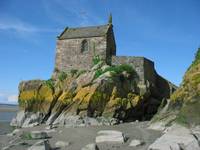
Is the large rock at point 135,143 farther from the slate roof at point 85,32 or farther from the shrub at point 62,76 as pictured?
the slate roof at point 85,32

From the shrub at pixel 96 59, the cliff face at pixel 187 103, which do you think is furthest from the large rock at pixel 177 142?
the shrub at pixel 96 59

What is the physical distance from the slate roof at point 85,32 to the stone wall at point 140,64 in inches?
162

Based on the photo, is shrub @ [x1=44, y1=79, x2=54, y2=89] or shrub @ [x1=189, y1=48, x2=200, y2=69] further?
shrub @ [x1=44, y1=79, x2=54, y2=89]

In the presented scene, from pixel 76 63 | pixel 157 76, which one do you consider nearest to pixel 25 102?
pixel 76 63

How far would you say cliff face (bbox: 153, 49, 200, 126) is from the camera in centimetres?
1853

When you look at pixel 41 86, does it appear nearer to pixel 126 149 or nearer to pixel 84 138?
pixel 84 138

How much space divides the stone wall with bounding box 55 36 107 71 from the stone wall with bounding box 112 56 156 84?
200 cm

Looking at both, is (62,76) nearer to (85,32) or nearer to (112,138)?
(85,32)

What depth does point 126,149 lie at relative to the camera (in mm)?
14805

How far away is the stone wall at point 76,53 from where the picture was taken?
37.2 m

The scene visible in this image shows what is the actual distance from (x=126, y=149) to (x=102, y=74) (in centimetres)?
1817

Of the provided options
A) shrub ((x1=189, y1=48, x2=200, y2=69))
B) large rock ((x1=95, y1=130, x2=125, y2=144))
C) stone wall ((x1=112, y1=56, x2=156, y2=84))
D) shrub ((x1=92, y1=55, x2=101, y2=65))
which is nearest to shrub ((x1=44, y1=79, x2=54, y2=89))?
shrub ((x1=92, y1=55, x2=101, y2=65))

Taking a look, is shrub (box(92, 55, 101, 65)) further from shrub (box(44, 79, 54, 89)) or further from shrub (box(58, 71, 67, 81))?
shrub (box(44, 79, 54, 89))

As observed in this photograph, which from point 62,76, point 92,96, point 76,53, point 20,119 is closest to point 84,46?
point 76,53
